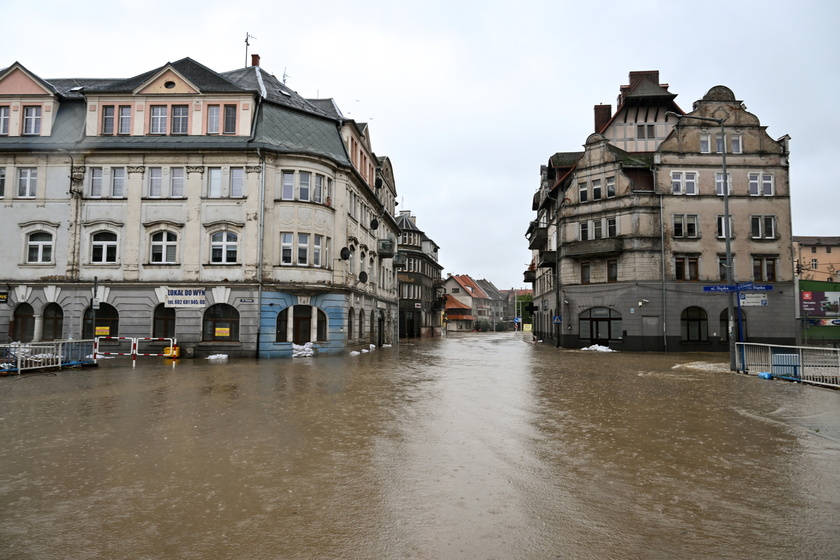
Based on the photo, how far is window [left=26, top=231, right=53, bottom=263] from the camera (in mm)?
26672

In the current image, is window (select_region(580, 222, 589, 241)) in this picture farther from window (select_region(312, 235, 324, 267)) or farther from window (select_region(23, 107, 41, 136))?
window (select_region(23, 107, 41, 136))

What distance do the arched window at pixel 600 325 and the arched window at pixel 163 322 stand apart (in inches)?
1093

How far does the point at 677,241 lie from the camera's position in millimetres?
36094

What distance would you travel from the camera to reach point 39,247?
2669 centimetres

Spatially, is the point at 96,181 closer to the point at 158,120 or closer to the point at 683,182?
the point at 158,120

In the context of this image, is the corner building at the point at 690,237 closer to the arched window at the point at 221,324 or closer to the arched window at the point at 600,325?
the arched window at the point at 600,325

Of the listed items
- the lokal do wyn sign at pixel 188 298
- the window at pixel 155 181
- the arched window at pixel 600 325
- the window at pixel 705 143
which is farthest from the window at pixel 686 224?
the window at pixel 155 181

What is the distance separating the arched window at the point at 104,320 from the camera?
2622 centimetres

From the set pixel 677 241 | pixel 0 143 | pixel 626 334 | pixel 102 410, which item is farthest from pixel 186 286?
pixel 677 241

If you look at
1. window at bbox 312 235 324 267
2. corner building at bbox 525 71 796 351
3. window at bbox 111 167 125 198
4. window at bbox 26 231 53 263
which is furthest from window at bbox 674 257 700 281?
window at bbox 26 231 53 263

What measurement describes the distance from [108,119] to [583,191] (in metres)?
31.4

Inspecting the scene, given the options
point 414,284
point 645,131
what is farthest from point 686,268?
point 414,284

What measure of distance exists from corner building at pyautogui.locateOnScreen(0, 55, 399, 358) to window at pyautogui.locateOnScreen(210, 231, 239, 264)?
51mm

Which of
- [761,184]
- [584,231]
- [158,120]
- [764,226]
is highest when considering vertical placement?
[158,120]
